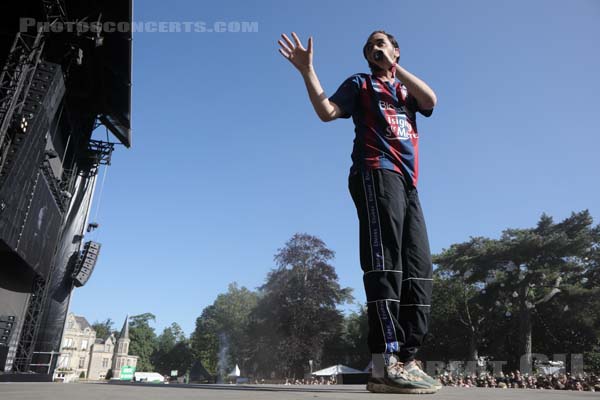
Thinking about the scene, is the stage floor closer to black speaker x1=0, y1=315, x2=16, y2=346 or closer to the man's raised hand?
the man's raised hand

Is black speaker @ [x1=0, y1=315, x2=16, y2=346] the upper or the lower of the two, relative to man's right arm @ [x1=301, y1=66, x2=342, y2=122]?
lower

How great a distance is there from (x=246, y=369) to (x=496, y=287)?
30.6 metres

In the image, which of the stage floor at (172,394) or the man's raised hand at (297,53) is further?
the man's raised hand at (297,53)

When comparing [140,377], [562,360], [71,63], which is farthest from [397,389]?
[140,377]

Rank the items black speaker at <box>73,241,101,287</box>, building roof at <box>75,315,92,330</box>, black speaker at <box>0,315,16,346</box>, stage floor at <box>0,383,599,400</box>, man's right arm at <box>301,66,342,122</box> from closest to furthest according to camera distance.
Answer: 1. stage floor at <box>0,383,599,400</box>
2. man's right arm at <box>301,66,342,122</box>
3. black speaker at <box>0,315,16,346</box>
4. black speaker at <box>73,241,101,287</box>
5. building roof at <box>75,315,92,330</box>

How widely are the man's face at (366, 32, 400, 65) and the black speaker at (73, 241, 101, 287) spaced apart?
649 inches

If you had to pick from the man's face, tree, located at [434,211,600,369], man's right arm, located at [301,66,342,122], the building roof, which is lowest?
man's right arm, located at [301,66,342,122]

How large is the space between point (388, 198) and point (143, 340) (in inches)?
3367

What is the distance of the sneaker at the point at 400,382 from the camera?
2.08m

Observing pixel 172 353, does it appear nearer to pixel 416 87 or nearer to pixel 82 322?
pixel 82 322

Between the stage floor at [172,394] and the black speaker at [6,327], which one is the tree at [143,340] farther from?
the stage floor at [172,394]

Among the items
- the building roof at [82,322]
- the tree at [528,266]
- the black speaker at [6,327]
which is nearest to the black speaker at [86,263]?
the black speaker at [6,327]

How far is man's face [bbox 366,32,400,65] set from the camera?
2.76m

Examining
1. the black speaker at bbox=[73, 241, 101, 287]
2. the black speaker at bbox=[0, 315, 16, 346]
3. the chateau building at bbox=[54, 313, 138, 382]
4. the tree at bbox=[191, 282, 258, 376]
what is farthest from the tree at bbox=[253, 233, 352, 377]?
the chateau building at bbox=[54, 313, 138, 382]
